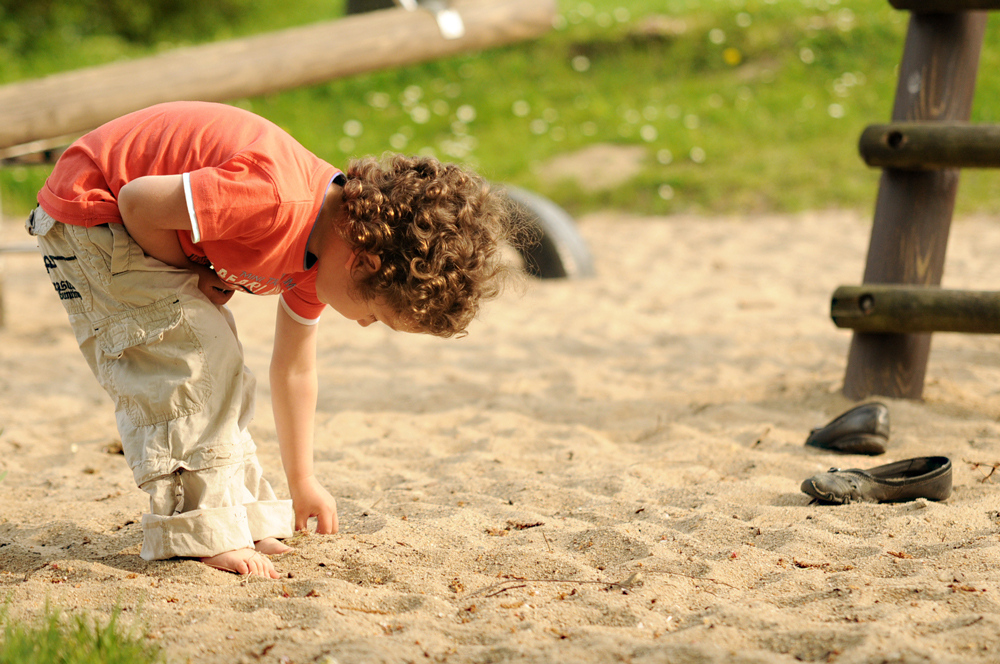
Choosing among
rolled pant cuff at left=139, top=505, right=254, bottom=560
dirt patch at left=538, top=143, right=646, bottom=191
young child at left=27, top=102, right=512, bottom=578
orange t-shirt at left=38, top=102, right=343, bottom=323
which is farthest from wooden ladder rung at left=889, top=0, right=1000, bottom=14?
dirt patch at left=538, top=143, right=646, bottom=191

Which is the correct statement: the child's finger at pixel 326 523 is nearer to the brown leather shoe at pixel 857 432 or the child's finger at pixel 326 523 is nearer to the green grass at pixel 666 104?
the brown leather shoe at pixel 857 432

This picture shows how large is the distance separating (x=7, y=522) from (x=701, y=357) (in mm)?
2853

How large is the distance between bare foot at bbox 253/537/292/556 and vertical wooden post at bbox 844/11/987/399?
2.26 m

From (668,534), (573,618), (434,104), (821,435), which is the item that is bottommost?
(573,618)

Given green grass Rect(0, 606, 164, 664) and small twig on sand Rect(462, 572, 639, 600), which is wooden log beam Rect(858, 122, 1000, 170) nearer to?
small twig on sand Rect(462, 572, 639, 600)

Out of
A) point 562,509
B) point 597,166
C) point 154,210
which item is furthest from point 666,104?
point 154,210

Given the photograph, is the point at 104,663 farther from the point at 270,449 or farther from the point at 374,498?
the point at 270,449

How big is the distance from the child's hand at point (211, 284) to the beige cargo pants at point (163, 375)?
53mm

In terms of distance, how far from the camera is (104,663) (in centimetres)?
153

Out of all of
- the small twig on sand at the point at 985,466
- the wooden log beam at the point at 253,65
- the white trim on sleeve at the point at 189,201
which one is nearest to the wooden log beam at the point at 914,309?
the small twig on sand at the point at 985,466

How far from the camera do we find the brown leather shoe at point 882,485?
247 cm

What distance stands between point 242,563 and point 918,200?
2.69 m

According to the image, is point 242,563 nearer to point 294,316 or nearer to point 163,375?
point 163,375

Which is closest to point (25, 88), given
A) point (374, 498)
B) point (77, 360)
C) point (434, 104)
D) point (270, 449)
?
point (77, 360)
